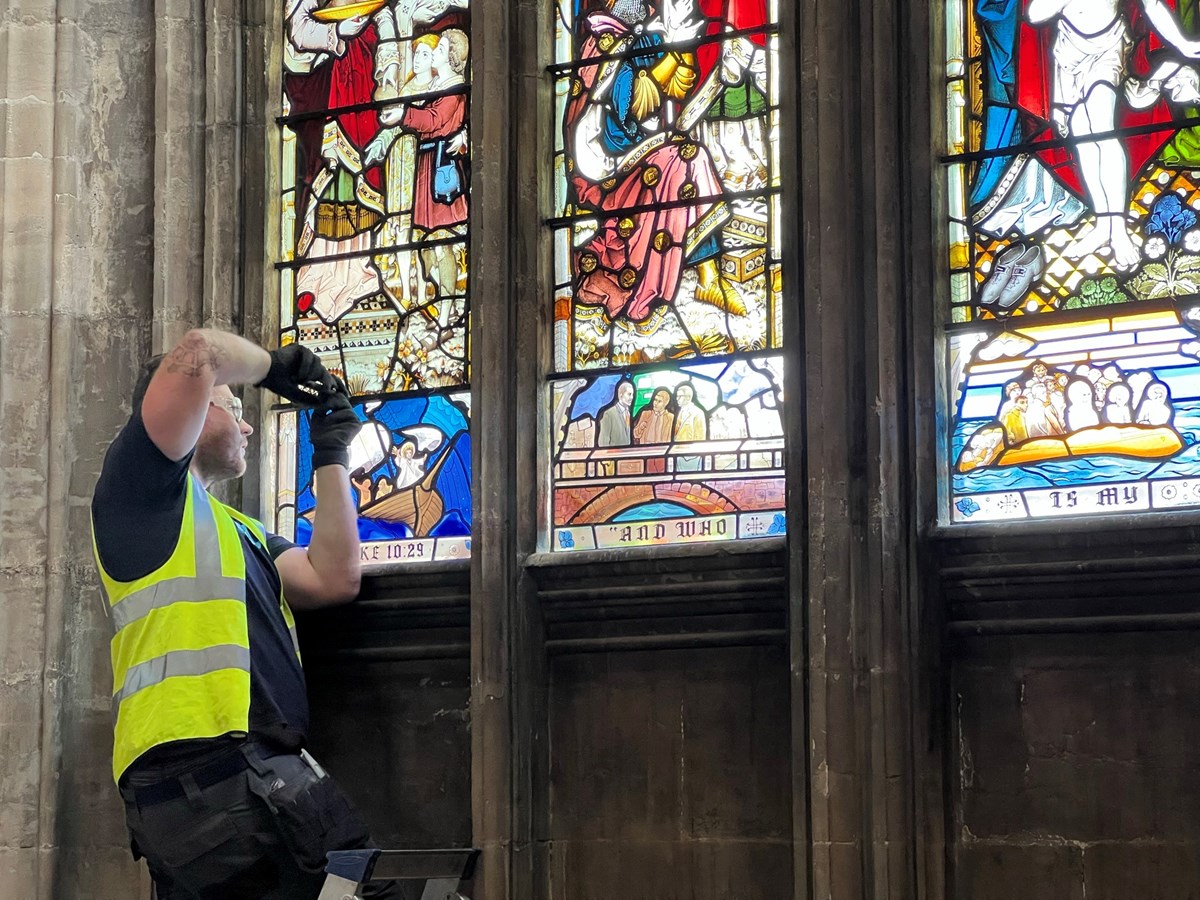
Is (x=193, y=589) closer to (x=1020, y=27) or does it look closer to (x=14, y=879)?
(x=14, y=879)

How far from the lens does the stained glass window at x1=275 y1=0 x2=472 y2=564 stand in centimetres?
535

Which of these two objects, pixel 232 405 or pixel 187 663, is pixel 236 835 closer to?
pixel 187 663

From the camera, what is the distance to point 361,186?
221 inches

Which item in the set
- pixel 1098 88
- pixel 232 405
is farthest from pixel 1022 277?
pixel 232 405

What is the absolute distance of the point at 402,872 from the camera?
4.83 m

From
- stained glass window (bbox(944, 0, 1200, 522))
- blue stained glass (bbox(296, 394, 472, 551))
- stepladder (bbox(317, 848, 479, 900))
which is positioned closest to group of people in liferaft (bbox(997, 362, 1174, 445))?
stained glass window (bbox(944, 0, 1200, 522))

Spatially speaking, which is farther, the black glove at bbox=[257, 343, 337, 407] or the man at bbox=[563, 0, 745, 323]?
the man at bbox=[563, 0, 745, 323]

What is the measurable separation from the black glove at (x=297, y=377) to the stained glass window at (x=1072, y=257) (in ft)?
4.89

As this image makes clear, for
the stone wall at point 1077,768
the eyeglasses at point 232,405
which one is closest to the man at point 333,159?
the eyeglasses at point 232,405

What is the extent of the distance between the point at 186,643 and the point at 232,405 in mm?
641

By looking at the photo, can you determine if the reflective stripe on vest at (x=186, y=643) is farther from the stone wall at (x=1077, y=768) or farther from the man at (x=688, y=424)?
the stone wall at (x=1077, y=768)

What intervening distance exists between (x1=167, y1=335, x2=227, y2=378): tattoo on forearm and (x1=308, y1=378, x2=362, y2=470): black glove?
2.59 ft

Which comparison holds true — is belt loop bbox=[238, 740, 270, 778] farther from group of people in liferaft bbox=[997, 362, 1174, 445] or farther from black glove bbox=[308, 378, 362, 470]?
group of people in liferaft bbox=[997, 362, 1174, 445]

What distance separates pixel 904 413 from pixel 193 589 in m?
1.65
